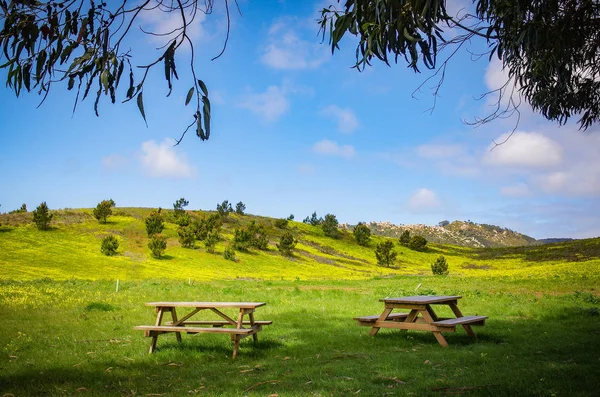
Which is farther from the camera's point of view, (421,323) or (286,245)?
(286,245)

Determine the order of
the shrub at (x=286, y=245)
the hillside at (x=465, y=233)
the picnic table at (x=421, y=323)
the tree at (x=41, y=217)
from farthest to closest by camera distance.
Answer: the hillside at (x=465, y=233)
the shrub at (x=286, y=245)
the tree at (x=41, y=217)
the picnic table at (x=421, y=323)

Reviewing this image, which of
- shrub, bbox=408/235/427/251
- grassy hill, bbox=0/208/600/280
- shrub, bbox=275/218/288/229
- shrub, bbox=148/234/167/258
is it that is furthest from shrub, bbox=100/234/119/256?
shrub, bbox=408/235/427/251

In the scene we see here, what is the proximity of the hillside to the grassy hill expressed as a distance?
76.8 metres

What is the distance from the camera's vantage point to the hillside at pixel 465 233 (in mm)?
159750

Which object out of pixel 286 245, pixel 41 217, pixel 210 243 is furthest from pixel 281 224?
pixel 41 217

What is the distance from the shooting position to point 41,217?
50.2 metres

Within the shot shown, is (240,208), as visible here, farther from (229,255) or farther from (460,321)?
(460,321)

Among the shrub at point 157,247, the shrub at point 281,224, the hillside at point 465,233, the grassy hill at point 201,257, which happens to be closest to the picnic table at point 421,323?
the grassy hill at point 201,257

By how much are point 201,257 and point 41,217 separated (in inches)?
672

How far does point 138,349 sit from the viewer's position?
9.05m

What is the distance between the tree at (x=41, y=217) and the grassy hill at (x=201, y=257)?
27.7 inches

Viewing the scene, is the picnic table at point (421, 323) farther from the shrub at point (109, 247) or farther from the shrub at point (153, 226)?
the shrub at point (153, 226)

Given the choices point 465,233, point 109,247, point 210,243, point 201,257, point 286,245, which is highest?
point 465,233

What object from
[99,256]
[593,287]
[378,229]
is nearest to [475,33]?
[593,287]
